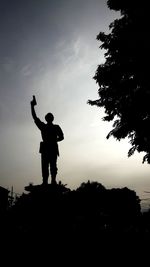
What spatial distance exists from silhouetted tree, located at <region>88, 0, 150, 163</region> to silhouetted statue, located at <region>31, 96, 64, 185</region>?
15.9 ft

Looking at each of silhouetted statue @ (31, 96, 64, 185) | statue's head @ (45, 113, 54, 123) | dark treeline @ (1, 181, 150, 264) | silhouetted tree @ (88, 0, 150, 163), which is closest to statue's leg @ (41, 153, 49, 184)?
silhouetted statue @ (31, 96, 64, 185)

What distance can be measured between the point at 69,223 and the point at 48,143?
234 cm

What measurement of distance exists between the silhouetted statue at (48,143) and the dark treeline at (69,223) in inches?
20.1

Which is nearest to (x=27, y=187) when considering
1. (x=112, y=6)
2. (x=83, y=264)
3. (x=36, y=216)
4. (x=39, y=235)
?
(x=36, y=216)

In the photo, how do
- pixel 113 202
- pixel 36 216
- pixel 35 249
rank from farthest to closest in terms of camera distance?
pixel 113 202 → pixel 36 216 → pixel 35 249

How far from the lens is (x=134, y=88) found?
12953 millimetres

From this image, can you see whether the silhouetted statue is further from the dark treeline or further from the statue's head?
the dark treeline

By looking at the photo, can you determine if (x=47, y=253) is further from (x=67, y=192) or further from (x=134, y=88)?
(x=134, y=88)

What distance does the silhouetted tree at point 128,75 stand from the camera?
12180mm

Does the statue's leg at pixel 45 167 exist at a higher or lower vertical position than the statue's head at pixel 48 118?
lower

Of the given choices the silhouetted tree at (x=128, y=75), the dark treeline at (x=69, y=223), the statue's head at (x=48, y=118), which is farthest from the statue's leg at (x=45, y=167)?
the silhouetted tree at (x=128, y=75)

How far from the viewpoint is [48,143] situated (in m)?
8.27

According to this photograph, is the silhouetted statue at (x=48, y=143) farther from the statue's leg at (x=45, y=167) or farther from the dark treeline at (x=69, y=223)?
the dark treeline at (x=69, y=223)

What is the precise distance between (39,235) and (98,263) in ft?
5.31
